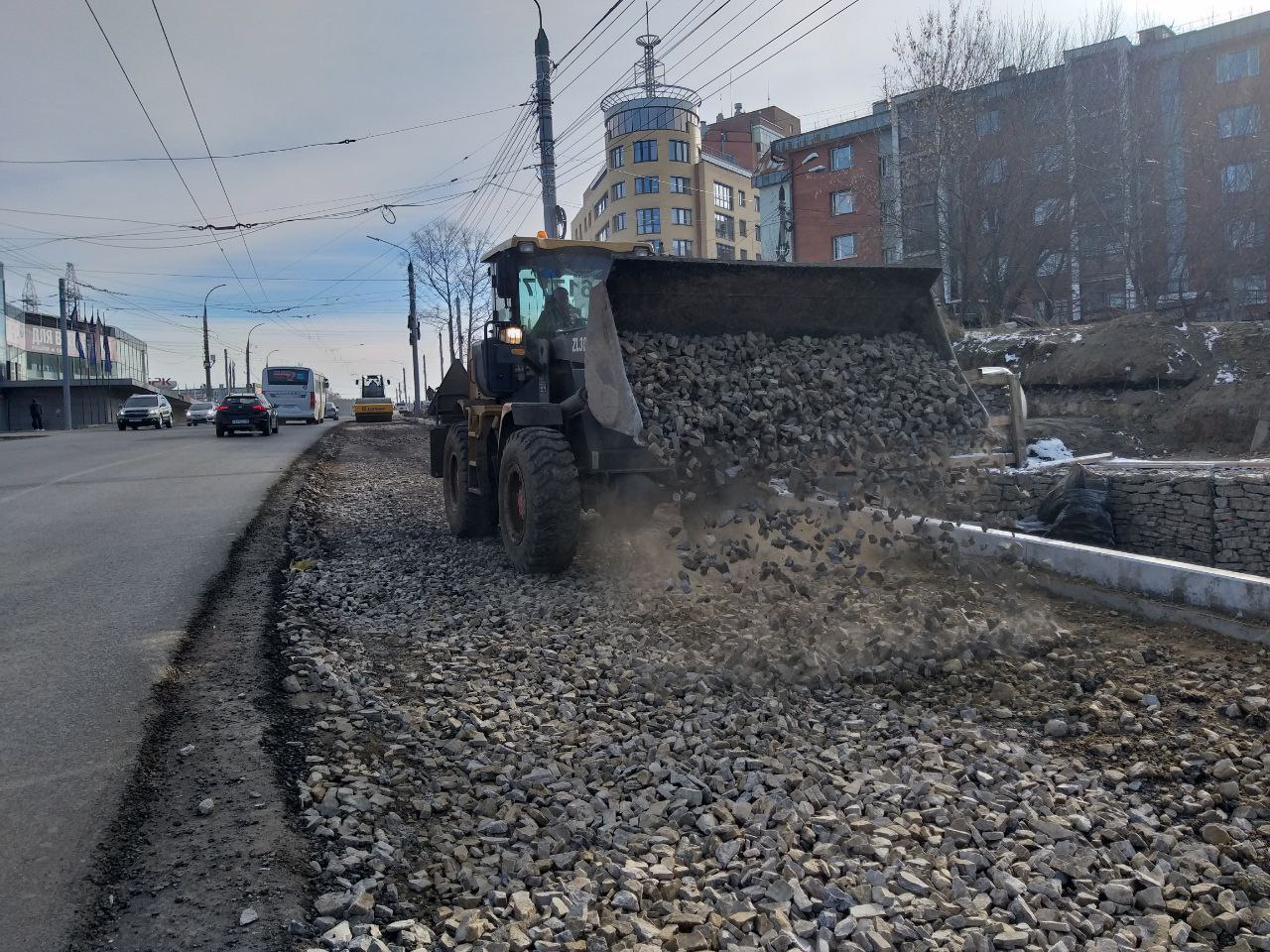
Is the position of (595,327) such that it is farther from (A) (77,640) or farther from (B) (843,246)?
(B) (843,246)

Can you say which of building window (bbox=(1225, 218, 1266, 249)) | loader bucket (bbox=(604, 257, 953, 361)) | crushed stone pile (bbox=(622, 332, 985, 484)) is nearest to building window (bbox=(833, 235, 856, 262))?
building window (bbox=(1225, 218, 1266, 249))

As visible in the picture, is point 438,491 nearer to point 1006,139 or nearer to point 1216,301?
point 1006,139

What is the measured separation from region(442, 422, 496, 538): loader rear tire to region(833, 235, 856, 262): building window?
38.2 meters

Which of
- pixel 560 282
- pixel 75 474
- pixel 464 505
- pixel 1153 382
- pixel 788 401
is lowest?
pixel 464 505

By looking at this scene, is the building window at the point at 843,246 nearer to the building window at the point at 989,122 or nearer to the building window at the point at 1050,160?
the building window at the point at 989,122

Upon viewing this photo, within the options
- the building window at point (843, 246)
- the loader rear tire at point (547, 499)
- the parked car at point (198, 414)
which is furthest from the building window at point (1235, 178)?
the parked car at point (198, 414)

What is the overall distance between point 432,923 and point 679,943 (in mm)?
746

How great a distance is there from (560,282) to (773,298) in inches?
84.5

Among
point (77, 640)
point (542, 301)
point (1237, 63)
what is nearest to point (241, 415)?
point (542, 301)

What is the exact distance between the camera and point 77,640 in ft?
17.2

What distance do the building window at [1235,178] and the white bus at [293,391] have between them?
109ft

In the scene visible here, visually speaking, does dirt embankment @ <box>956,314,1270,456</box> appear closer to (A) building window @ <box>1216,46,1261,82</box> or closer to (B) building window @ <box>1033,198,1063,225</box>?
(B) building window @ <box>1033,198,1063,225</box>

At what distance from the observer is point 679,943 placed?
2484 mm

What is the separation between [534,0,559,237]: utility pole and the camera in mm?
18250
